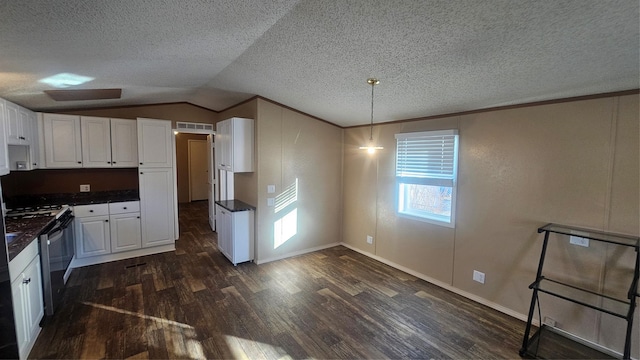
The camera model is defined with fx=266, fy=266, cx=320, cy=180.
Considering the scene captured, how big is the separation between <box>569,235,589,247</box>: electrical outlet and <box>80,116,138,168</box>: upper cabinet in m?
5.62

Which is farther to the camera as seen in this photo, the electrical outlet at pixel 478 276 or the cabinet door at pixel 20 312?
the electrical outlet at pixel 478 276

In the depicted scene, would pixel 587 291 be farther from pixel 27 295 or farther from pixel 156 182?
pixel 156 182

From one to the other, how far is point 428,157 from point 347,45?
6.55ft

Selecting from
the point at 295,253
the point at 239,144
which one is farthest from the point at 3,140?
the point at 295,253

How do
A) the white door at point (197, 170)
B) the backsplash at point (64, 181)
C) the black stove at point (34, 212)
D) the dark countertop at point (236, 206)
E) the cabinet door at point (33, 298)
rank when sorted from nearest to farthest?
1. the cabinet door at point (33, 298)
2. the black stove at point (34, 212)
3. the backsplash at point (64, 181)
4. the dark countertop at point (236, 206)
5. the white door at point (197, 170)

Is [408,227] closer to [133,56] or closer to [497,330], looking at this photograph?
[497,330]

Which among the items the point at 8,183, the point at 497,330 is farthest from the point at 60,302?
the point at 497,330

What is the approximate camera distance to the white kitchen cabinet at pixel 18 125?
2781mm

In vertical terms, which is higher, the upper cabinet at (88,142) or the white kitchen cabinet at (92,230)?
the upper cabinet at (88,142)

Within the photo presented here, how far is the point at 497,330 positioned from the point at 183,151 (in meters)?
8.95

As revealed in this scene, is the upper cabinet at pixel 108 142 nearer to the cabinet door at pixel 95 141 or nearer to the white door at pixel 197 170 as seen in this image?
the cabinet door at pixel 95 141

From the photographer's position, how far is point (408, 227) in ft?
12.6

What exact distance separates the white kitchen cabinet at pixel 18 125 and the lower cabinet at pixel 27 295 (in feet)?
4.38

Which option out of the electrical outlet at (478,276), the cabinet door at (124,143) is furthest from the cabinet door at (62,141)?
the electrical outlet at (478,276)
